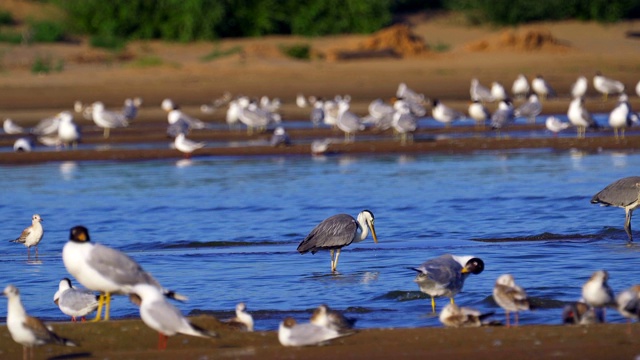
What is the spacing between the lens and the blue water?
9.90m

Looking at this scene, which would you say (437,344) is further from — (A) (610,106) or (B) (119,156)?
(A) (610,106)

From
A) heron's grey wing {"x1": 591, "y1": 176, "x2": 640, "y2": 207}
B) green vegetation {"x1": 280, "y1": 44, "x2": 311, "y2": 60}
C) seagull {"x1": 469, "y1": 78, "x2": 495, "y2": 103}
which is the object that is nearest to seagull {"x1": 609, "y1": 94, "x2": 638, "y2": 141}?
seagull {"x1": 469, "y1": 78, "x2": 495, "y2": 103}

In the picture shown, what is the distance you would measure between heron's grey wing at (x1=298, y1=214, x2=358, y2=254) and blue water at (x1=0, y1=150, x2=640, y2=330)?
0.24 metres

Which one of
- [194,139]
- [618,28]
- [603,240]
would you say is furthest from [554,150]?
[618,28]

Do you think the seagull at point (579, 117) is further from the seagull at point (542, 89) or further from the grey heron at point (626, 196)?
the grey heron at point (626, 196)

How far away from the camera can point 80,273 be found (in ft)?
25.8

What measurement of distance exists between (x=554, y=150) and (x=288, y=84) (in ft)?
47.5

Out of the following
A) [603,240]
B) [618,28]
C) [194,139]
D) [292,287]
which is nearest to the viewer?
[292,287]

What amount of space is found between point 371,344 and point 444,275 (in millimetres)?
1619

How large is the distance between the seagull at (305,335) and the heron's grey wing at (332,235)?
3706 mm

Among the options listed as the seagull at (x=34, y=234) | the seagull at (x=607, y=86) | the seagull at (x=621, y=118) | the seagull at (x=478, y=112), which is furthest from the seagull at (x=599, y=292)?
the seagull at (x=607, y=86)

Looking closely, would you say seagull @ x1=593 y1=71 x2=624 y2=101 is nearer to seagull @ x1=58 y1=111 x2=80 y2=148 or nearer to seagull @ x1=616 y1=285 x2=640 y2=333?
seagull @ x1=58 y1=111 x2=80 y2=148

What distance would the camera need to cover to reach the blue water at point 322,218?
990cm

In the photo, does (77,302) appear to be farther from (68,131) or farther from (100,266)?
(68,131)
